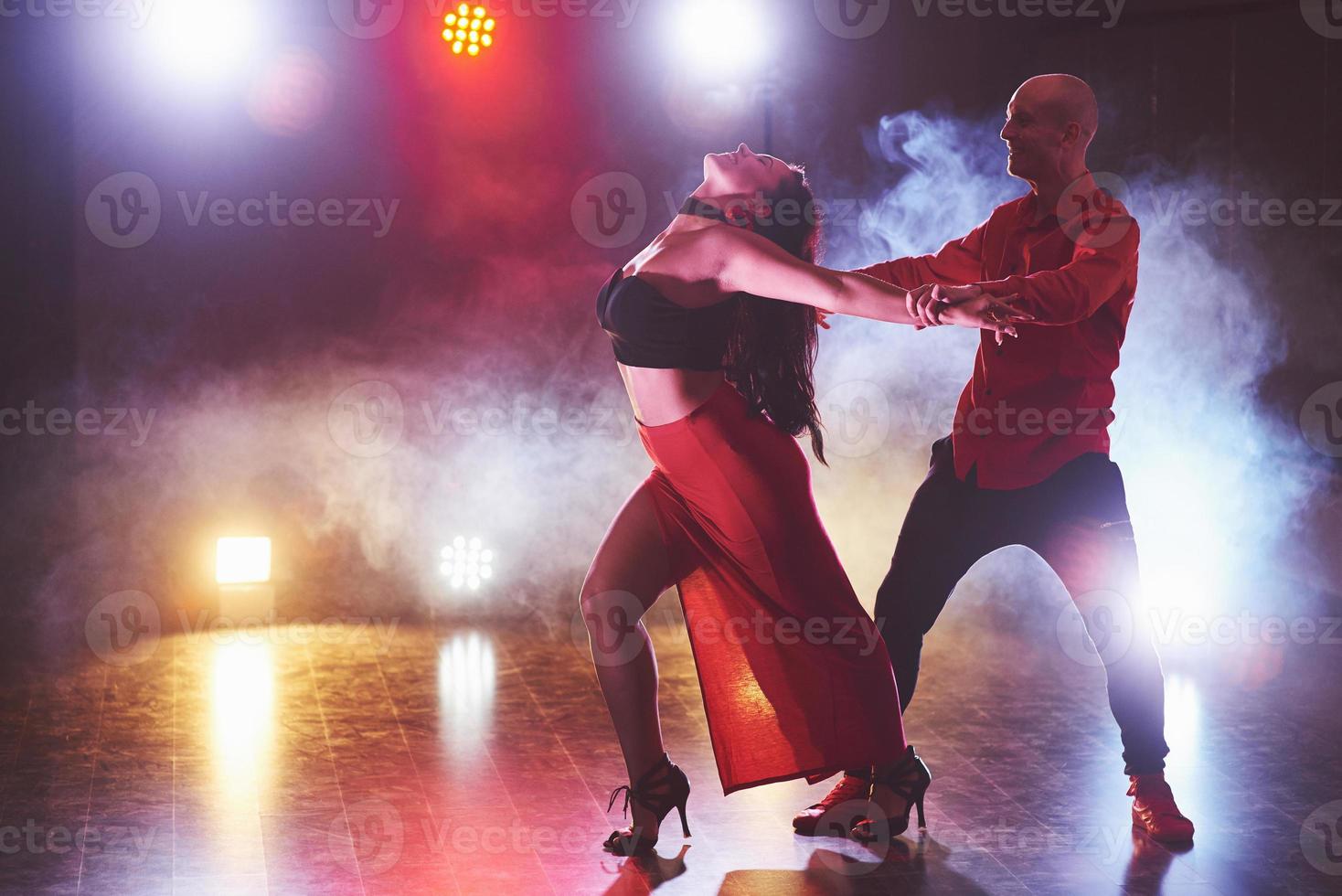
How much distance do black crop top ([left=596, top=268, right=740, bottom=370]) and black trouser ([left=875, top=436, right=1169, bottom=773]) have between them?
694 mm

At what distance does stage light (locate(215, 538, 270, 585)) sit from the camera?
584 cm

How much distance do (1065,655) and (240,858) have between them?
10.6 feet

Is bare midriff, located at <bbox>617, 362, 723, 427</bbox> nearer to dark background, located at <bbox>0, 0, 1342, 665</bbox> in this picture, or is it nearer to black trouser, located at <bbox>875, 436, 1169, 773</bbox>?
black trouser, located at <bbox>875, 436, 1169, 773</bbox>

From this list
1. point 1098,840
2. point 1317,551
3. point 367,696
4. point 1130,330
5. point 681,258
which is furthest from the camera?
point 1130,330

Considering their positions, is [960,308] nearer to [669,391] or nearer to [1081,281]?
[1081,281]

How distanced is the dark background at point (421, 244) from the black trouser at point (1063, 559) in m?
2.28

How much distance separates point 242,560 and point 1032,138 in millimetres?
3823

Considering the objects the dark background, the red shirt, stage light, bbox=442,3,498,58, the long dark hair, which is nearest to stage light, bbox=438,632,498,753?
the dark background

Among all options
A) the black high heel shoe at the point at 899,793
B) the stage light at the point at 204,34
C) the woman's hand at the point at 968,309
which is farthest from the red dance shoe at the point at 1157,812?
the stage light at the point at 204,34

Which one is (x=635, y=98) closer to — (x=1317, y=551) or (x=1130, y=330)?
(x=1130, y=330)

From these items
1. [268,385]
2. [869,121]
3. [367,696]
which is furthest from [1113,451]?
[268,385]

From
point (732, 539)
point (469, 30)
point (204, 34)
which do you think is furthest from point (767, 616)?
→ point (204, 34)

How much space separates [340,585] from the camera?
6.00 meters

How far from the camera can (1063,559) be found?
3311 mm
